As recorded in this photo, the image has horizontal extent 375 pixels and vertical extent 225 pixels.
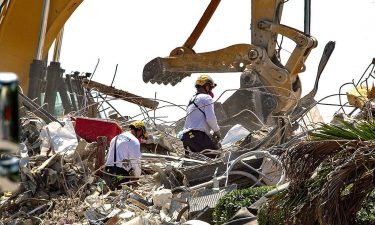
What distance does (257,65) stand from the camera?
640 inches

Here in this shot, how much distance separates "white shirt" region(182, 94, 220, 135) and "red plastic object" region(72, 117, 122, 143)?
1290 millimetres

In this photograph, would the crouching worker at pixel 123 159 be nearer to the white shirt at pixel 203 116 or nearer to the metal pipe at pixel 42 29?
the white shirt at pixel 203 116

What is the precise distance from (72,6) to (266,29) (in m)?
3.63

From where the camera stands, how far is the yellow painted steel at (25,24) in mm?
17000

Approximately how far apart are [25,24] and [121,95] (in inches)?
123

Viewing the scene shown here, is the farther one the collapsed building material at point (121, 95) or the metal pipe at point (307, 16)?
the metal pipe at point (307, 16)

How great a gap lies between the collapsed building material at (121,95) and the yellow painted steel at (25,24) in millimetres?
2019

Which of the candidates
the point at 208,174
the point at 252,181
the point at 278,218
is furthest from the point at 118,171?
the point at 278,218

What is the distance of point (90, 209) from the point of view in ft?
29.4

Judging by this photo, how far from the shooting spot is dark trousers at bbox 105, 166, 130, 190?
405 inches

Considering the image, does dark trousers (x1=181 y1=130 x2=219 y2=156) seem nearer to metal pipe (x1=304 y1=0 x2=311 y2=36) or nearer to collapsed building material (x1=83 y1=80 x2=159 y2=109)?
collapsed building material (x1=83 y1=80 x2=159 y2=109)

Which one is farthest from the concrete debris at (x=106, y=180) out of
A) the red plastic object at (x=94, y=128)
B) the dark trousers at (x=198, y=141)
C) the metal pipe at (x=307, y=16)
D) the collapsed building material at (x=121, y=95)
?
the metal pipe at (x=307, y=16)

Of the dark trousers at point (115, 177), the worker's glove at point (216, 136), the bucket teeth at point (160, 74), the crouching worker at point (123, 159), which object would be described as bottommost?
the dark trousers at point (115, 177)

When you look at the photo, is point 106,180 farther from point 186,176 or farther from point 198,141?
point 198,141
